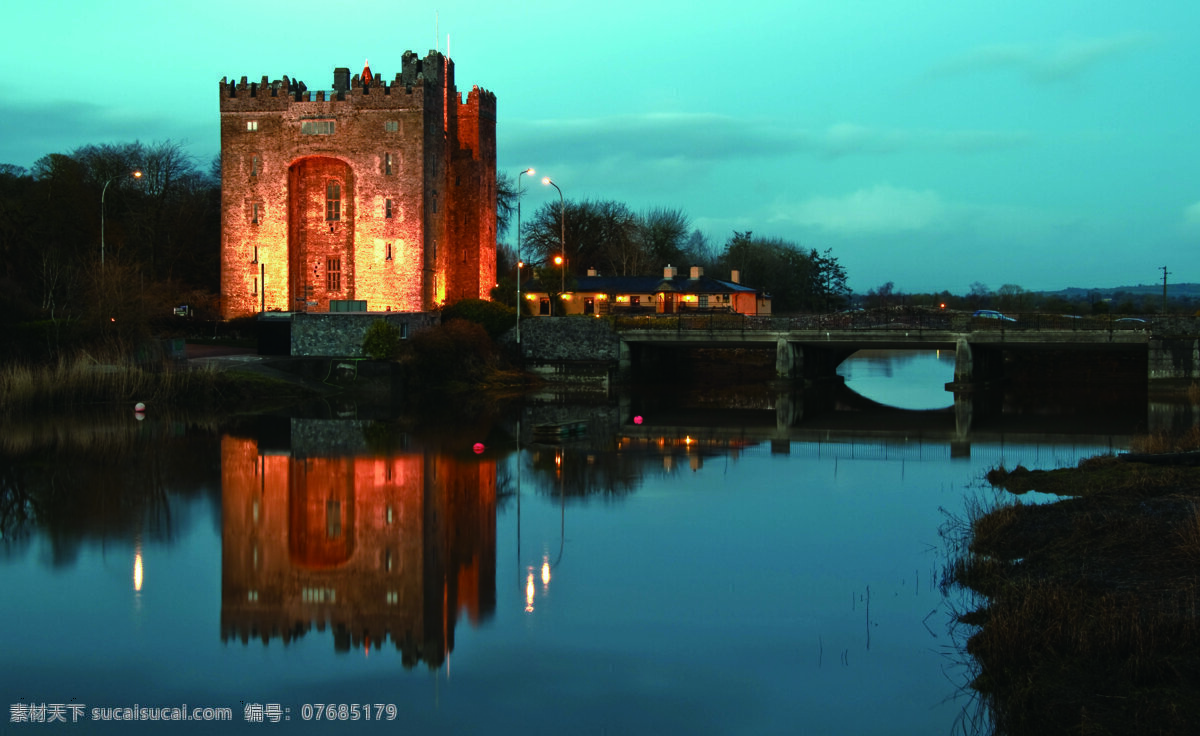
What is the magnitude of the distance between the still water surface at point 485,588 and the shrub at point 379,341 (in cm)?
1883

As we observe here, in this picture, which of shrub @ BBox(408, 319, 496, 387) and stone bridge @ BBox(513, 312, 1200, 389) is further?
shrub @ BBox(408, 319, 496, 387)

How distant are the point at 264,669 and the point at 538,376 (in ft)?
146

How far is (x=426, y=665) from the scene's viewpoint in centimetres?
1327

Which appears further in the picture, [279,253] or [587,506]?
[279,253]

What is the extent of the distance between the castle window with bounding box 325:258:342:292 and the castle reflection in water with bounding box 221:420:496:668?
30716 mm

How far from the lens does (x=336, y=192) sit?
59375 mm

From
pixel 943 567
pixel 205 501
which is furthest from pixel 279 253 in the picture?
pixel 943 567

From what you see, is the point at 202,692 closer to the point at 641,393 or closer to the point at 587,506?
the point at 587,506

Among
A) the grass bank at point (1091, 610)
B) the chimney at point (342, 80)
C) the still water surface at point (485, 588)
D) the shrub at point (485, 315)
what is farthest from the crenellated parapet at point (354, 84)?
the grass bank at point (1091, 610)

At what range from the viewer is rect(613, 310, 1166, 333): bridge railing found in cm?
5209

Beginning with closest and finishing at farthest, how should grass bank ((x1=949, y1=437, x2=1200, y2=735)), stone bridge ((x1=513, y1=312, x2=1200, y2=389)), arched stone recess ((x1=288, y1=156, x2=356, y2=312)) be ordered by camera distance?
1. grass bank ((x1=949, y1=437, x2=1200, y2=735))
2. stone bridge ((x1=513, y1=312, x2=1200, y2=389))
3. arched stone recess ((x1=288, y1=156, x2=356, y2=312))

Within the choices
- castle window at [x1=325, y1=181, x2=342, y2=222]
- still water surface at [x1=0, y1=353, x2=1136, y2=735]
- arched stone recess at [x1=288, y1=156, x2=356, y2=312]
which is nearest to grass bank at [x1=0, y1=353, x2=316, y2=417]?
still water surface at [x1=0, y1=353, x2=1136, y2=735]

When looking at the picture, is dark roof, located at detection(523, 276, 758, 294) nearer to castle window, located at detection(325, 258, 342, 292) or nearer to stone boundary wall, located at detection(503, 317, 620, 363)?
stone boundary wall, located at detection(503, 317, 620, 363)

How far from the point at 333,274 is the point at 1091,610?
50675mm
